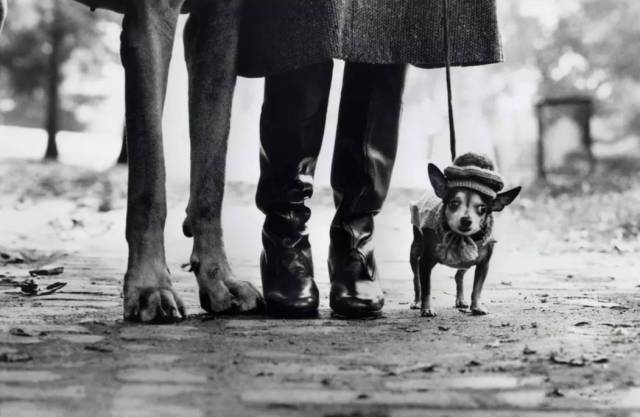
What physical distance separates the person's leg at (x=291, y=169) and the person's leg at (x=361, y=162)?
4.3 inches

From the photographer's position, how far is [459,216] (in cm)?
305

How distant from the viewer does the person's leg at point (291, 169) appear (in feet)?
10.8

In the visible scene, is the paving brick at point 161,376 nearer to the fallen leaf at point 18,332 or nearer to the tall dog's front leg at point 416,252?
the fallen leaf at point 18,332

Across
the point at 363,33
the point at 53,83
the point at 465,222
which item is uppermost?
the point at 53,83

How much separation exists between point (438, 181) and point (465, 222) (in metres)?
0.15

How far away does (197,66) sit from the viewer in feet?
10.7

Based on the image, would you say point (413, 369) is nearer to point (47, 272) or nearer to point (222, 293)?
point (222, 293)

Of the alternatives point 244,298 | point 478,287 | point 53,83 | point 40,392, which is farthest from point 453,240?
point 53,83

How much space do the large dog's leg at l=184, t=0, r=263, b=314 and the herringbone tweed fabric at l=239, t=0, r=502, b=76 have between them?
0.15 metres

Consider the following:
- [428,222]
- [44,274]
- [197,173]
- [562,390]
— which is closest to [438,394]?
[562,390]

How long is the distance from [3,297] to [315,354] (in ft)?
5.14

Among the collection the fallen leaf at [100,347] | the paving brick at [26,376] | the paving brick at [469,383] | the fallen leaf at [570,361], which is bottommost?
the paving brick at [26,376]

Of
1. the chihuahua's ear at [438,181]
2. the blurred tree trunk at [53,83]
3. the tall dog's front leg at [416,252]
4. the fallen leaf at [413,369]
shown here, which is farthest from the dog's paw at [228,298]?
the blurred tree trunk at [53,83]

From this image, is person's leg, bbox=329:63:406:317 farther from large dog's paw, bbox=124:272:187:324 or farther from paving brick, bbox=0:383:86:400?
paving brick, bbox=0:383:86:400
